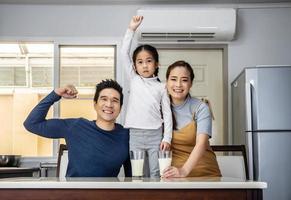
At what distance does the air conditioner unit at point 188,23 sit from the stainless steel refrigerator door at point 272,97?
2.89 ft

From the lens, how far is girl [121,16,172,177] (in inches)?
83.7

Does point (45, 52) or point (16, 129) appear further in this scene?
point (45, 52)

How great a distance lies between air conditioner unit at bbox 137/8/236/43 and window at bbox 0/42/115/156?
57 centimetres

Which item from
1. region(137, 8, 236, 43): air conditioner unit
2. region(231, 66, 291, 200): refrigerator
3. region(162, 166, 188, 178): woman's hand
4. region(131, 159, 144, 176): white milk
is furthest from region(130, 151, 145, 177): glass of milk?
region(137, 8, 236, 43): air conditioner unit

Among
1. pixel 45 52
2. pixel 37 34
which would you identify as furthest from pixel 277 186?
pixel 45 52

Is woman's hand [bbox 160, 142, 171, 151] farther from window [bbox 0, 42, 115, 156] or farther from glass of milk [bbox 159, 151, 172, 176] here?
window [bbox 0, 42, 115, 156]

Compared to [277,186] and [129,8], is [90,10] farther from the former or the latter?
[277,186]

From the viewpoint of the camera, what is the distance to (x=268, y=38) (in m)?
4.69

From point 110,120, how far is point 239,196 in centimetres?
85

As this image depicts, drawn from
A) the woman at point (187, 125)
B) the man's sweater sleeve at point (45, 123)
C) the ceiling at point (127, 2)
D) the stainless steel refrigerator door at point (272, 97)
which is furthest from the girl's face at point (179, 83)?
the ceiling at point (127, 2)

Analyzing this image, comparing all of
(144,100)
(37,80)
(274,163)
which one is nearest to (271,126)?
(274,163)

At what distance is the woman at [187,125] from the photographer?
6.30ft

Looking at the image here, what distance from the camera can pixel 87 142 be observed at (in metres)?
1.99

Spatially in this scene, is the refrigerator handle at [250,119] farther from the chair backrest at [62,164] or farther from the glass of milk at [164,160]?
the glass of milk at [164,160]
